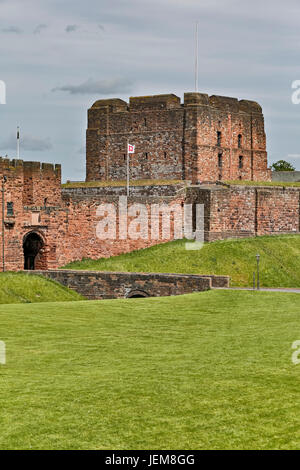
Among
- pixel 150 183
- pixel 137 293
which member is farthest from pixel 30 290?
pixel 150 183

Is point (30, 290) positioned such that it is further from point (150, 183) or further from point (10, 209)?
point (150, 183)

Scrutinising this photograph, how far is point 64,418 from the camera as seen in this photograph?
12.1m

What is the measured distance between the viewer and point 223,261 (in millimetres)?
43781

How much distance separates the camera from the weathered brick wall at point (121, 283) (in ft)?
122

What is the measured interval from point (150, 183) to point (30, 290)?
17876 mm

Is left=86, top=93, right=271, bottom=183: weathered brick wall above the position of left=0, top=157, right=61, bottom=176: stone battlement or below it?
above

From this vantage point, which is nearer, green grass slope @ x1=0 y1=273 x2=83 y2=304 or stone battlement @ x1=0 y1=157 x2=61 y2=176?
green grass slope @ x1=0 y1=273 x2=83 y2=304

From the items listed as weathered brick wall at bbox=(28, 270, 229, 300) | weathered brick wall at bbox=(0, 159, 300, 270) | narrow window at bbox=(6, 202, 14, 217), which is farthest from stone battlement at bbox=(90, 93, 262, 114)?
weathered brick wall at bbox=(28, 270, 229, 300)

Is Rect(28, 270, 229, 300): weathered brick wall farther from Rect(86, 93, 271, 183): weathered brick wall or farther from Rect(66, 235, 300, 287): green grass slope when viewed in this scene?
Rect(86, 93, 271, 183): weathered brick wall

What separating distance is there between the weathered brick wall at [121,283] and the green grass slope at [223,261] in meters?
3.08

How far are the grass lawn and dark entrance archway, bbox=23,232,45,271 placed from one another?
19197 millimetres

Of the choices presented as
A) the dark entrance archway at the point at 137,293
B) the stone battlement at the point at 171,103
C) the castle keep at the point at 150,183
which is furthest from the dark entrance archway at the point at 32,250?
the stone battlement at the point at 171,103

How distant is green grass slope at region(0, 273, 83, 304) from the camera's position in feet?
116

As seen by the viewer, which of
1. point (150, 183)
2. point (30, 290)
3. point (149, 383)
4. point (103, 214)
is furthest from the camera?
point (150, 183)
